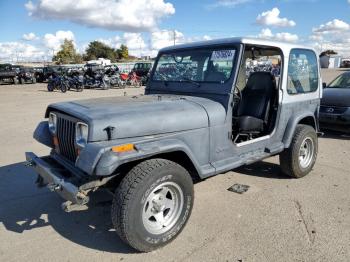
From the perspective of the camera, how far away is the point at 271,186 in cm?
485

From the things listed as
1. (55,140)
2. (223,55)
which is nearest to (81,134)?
(55,140)

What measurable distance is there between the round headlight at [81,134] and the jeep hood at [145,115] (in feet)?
0.23

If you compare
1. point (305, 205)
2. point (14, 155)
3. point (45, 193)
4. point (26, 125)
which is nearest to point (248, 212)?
point (305, 205)

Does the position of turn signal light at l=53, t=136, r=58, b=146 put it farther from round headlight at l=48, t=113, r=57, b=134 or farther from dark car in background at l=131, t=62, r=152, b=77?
dark car in background at l=131, t=62, r=152, b=77

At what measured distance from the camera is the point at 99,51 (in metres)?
86.9

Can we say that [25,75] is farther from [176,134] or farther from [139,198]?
[139,198]

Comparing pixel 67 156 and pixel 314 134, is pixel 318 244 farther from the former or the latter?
pixel 67 156

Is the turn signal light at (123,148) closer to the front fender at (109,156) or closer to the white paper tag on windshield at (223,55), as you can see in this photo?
the front fender at (109,156)

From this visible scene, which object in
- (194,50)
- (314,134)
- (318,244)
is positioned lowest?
(318,244)

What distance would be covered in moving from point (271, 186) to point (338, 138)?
12.9 feet

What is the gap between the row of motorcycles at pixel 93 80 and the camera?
72.1 ft

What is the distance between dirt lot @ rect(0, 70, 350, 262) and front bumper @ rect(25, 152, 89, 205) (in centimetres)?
66

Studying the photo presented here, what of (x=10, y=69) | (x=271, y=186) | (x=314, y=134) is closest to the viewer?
(x=271, y=186)

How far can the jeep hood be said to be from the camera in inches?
120
